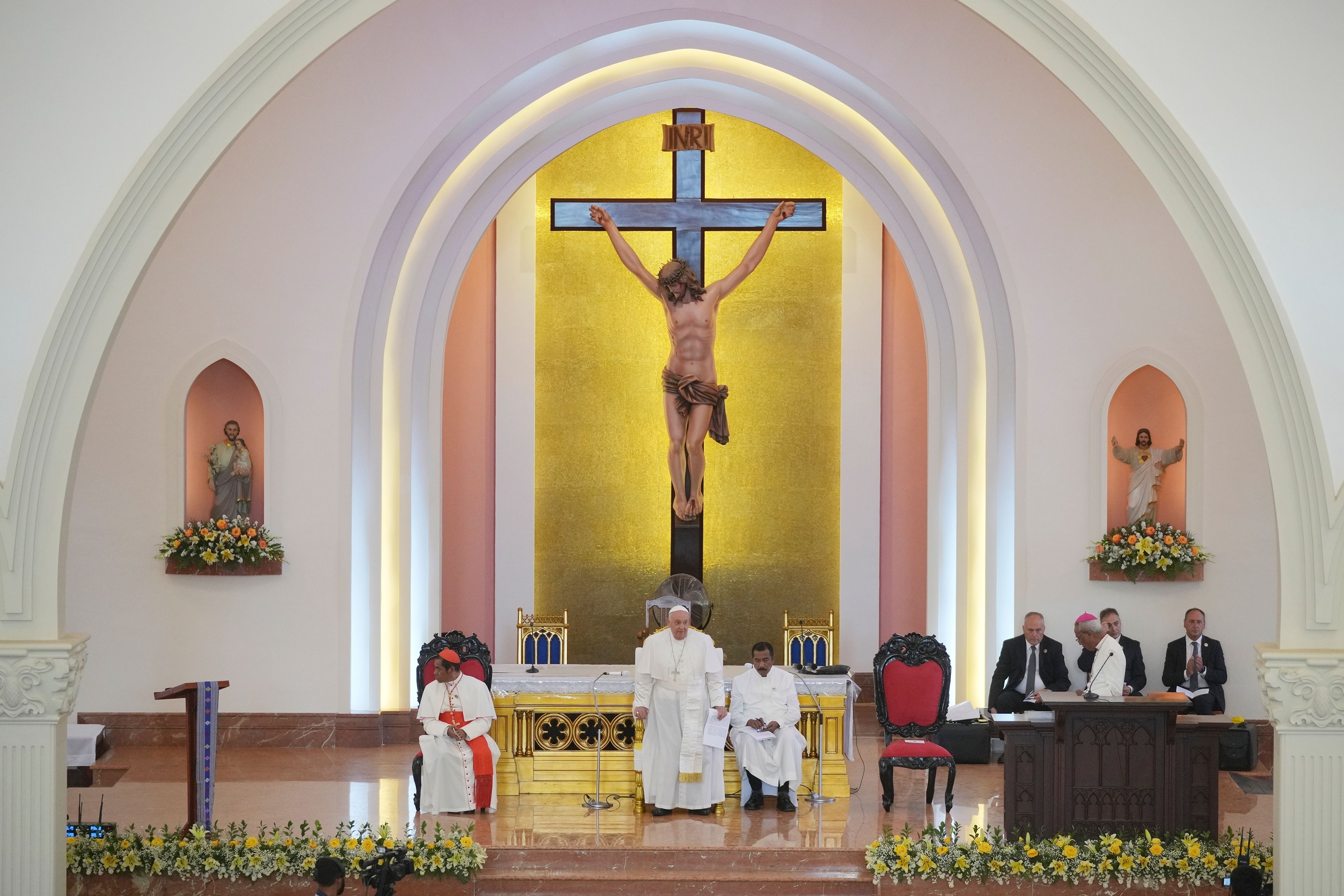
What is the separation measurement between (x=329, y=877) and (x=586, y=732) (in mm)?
4161

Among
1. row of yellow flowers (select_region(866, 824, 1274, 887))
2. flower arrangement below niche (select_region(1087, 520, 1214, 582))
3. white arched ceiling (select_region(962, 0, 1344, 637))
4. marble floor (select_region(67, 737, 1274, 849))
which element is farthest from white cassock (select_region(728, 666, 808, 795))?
white arched ceiling (select_region(962, 0, 1344, 637))

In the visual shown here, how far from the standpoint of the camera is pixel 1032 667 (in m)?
9.66

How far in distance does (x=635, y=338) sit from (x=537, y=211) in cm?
152

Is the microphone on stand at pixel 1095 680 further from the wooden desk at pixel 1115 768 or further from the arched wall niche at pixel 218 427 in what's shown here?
the arched wall niche at pixel 218 427

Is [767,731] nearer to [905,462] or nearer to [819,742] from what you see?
[819,742]

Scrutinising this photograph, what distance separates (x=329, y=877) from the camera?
508 centimetres

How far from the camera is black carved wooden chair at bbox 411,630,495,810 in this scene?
8.98 meters

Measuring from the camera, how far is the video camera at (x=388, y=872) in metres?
5.45

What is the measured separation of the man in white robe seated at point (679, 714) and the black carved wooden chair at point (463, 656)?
1.00 m

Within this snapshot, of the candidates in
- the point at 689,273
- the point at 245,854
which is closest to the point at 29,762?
the point at 245,854

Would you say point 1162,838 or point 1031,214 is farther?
point 1031,214

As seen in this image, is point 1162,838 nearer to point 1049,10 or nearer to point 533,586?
point 1049,10

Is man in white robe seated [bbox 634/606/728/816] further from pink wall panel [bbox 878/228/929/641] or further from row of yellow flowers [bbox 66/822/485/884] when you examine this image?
pink wall panel [bbox 878/228/929/641]

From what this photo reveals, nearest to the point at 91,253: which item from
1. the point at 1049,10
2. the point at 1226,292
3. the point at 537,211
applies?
the point at 1049,10
